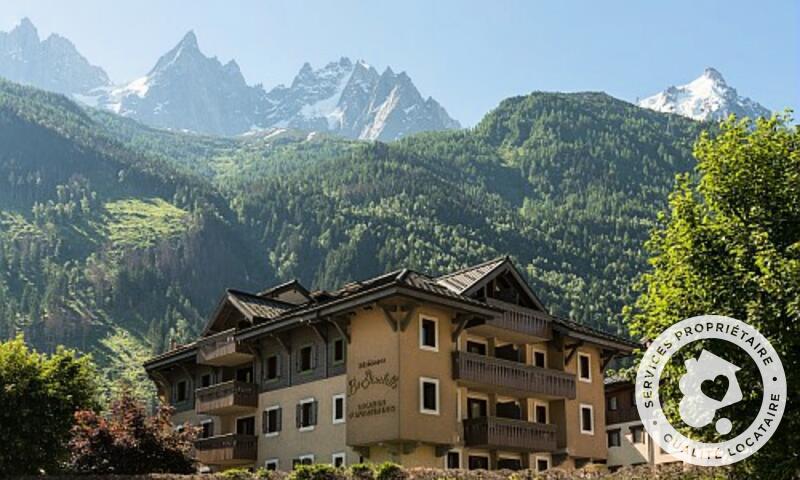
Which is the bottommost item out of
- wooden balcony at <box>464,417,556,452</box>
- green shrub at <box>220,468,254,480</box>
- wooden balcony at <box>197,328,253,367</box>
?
green shrub at <box>220,468,254,480</box>

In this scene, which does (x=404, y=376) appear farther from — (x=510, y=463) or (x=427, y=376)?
(x=510, y=463)

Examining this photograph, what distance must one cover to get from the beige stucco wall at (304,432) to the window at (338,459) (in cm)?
19

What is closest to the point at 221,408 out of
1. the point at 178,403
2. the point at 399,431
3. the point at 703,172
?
the point at 178,403

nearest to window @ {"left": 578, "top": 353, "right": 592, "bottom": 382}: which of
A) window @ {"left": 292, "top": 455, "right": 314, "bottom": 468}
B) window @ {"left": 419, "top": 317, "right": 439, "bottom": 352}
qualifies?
window @ {"left": 419, "top": 317, "right": 439, "bottom": 352}

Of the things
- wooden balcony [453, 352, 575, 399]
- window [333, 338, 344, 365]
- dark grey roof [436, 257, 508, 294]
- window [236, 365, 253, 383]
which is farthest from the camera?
window [236, 365, 253, 383]

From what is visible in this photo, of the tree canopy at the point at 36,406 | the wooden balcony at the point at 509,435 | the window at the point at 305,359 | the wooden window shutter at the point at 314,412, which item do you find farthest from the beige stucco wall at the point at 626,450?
the tree canopy at the point at 36,406

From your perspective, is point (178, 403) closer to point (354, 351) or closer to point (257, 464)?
point (257, 464)

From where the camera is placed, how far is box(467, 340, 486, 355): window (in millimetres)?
55500

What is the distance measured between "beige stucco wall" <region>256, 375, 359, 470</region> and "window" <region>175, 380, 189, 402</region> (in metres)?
10.5

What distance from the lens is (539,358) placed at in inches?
2359

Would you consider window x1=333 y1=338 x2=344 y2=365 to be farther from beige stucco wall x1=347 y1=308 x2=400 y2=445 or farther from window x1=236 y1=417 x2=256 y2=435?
window x1=236 y1=417 x2=256 y2=435

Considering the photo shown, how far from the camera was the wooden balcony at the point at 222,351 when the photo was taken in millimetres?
59812

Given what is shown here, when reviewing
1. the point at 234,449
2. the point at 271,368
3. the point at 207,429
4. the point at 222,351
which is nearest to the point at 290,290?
the point at 222,351

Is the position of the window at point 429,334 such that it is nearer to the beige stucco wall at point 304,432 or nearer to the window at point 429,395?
the window at point 429,395
